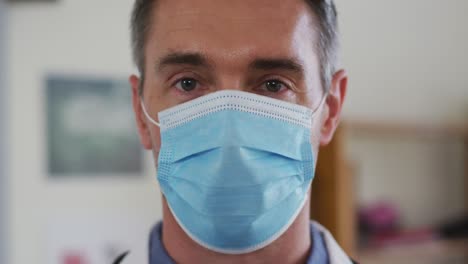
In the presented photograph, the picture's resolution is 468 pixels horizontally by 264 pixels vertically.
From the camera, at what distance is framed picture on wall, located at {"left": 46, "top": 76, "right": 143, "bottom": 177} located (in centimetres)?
196

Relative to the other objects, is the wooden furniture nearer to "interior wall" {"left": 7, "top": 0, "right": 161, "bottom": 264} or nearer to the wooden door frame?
"interior wall" {"left": 7, "top": 0, "right": 161, "bottom": 264}

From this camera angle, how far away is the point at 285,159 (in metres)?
0.88

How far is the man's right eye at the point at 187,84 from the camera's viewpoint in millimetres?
906

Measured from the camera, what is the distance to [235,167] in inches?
32.1

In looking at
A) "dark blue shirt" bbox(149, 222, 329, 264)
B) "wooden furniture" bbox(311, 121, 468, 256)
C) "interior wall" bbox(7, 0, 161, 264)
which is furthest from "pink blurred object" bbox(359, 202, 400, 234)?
"dark blue shirt" bbox(149, 222, 329, 264)

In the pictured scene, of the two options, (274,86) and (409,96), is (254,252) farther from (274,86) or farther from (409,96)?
(409,96)

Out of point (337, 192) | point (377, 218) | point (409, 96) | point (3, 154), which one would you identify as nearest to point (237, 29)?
point (337, 192)

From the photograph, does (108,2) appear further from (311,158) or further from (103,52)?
(311,158)

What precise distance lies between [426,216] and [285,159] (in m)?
1.90

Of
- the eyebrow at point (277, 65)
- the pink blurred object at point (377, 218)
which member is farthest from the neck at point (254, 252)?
the pink blurred object at point (377, 218)

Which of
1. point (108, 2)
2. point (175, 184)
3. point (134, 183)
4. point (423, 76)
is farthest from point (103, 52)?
point (423, 76)

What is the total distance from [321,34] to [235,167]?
1.04ft

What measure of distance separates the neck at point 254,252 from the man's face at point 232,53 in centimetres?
13

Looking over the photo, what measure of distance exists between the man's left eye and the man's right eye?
0.38 ft
